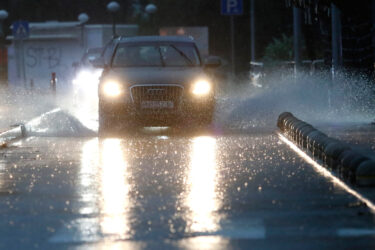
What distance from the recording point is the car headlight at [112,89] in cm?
2044

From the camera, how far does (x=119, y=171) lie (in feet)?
44.7

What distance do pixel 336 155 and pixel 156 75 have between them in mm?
7974

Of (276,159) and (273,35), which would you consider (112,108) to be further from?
(273,35)

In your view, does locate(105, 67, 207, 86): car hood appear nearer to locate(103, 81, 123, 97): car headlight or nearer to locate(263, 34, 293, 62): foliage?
locate(103, 81, 123, 97): car headlight

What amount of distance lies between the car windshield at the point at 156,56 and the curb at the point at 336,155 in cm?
361

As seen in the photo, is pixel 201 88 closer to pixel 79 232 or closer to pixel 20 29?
pixel 79 232

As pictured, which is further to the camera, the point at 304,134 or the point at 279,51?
the point at 279,51

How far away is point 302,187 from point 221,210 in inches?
Answer: 76.4

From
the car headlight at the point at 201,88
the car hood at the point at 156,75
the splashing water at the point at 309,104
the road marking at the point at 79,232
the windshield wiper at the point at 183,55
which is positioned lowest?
the splashing water at the point at 309,104

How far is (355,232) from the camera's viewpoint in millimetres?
8742

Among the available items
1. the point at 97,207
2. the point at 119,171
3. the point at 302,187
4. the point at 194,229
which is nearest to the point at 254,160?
the point at 119,171

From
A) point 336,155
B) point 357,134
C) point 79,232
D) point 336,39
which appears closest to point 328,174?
point 336,155

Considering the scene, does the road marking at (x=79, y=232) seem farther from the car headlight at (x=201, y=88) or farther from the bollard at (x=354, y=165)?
the car headlight at (x=201, y=88)

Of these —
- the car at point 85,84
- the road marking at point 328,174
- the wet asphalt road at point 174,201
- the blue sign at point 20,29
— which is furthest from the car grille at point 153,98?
the blue sign at point 20,29
